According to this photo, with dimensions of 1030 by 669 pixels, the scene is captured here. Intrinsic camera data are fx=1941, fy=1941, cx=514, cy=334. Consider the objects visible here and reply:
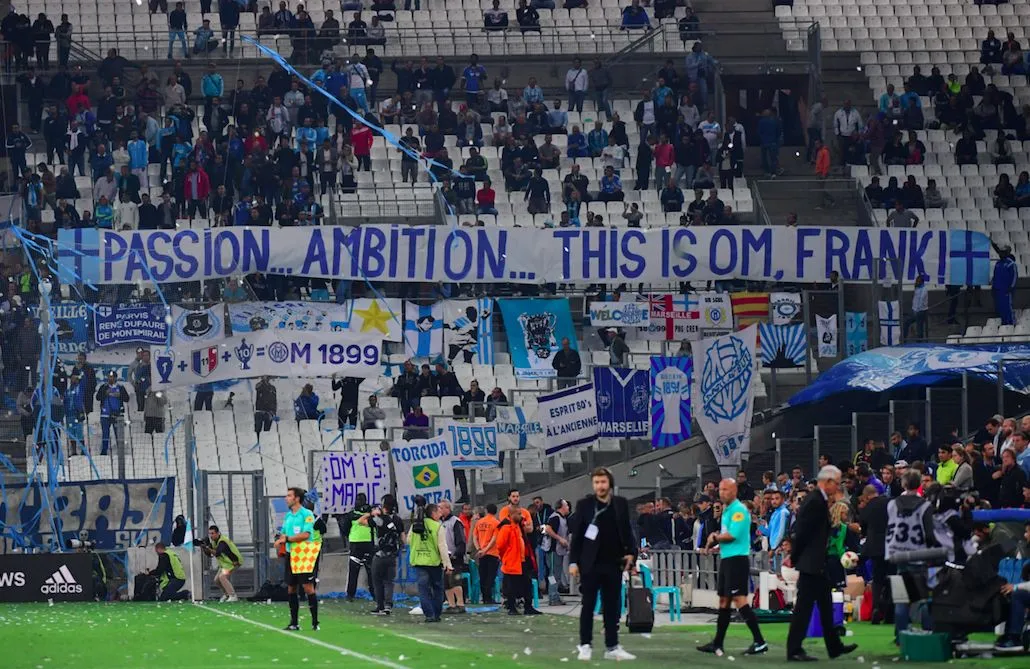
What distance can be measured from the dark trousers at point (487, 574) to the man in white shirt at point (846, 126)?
1917cm

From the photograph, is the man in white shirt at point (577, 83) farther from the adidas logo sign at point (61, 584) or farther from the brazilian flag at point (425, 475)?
the adidas logo sign at point (61, 584)

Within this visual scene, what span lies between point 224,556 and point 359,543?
2242 mm

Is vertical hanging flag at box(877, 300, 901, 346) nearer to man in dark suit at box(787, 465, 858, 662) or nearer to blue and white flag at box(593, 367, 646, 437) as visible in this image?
blue and white flag at box(593, 367, 646, 437)

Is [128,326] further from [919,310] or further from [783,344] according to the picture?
[919,310]

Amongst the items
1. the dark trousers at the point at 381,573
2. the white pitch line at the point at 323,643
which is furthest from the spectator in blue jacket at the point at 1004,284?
the white pitch line at the point at 323,643

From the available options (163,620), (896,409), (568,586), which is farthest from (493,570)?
(896,409)

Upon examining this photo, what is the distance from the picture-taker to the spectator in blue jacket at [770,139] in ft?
144

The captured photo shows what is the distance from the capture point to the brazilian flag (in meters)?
29.5

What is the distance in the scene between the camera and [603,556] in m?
17.1

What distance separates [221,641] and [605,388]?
13119mm

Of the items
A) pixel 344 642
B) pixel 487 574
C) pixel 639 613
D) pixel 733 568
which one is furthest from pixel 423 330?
pixel 733 568

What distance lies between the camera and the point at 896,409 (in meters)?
31.7

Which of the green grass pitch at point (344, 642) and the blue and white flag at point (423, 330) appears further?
the blue and white flag at point (423, 330)

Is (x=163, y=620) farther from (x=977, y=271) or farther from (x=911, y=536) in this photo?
(x=977, y=271)
